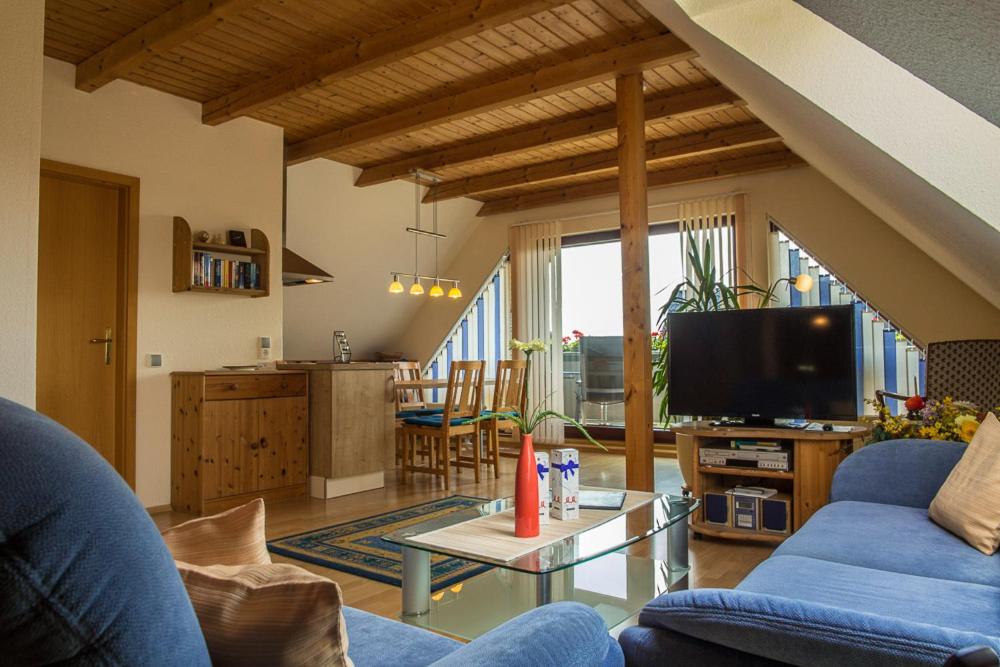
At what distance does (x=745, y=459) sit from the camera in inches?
147

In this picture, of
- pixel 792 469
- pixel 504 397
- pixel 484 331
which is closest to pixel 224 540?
pixel 792 469

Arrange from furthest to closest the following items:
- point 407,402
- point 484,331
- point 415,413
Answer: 1. point 484,331
2. point 407,402
3. point 415,413

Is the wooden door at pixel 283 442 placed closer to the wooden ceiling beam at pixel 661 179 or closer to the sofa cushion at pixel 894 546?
the sofa cushion at pixel 894 546

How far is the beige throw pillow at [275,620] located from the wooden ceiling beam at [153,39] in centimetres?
342

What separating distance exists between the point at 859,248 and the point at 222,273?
5.22 m

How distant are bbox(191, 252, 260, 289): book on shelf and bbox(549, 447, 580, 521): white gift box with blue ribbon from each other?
3421mm

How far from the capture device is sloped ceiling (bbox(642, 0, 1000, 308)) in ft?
6.19

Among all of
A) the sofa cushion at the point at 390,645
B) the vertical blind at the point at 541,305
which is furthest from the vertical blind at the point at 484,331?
the sofa cushion at the point at 390,645

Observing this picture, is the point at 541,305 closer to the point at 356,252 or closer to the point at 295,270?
the point at 356,252

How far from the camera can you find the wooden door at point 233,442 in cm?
444

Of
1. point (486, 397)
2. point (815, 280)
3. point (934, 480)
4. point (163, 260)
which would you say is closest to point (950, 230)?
point (934, 480)

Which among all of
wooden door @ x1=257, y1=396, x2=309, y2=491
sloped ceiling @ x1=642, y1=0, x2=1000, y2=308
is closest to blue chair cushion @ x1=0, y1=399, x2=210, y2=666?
sloped ceiling @ x1=642, y1=0, x2=1000, y2=308

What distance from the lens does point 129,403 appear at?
4484 millimetres

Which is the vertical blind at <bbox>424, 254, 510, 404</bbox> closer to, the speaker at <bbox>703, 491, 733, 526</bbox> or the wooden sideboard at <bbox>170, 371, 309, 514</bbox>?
the wooden sideboard at <bbox>170, 371, 309, 514</bbox>
